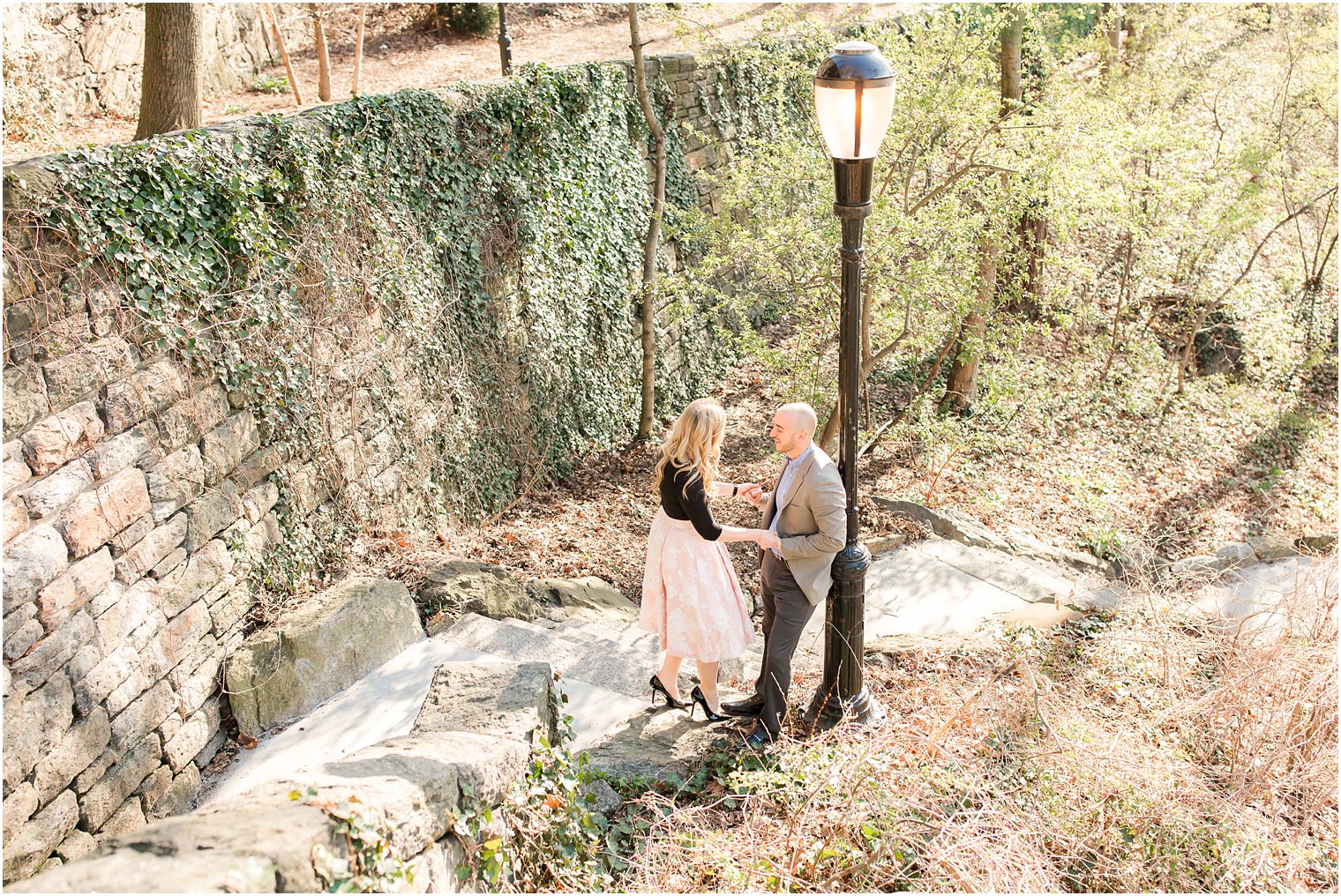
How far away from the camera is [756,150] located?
353 inches

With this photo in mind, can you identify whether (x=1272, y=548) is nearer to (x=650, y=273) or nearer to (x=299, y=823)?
(x=650, y=273)

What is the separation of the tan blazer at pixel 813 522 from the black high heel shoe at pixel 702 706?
31.3 inches

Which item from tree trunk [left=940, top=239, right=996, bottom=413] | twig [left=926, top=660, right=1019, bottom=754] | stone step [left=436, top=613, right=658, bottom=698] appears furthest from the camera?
tree trunk [left=940, top=239, right=996, bottom=413]

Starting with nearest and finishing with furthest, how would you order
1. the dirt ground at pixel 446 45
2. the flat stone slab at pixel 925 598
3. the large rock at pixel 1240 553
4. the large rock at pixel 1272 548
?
the flat stone slab at pixel 925 598, the large rock at pixel 1240 553, the large rock at pixel 1272 548, the dirt ground at pixel 446 45

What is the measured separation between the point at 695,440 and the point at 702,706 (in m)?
1.41

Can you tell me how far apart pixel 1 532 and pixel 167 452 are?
103cm

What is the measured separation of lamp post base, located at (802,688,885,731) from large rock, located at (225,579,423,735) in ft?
7.62

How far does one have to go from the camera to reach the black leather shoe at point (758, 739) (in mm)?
4488

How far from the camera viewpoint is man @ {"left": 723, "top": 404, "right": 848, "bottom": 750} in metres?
4.43

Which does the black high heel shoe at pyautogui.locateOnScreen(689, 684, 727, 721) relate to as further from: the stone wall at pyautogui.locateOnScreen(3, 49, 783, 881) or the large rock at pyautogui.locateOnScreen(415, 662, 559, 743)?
the stone wall at pyautogui.locateOnScreen(3, 49, 783, 881)

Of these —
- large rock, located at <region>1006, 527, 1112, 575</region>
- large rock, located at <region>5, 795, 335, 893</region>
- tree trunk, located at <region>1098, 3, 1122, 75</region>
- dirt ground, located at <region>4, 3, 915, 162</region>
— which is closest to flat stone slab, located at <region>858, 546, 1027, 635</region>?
large rock, located at <region>1006, 527, 1112, 575</region>

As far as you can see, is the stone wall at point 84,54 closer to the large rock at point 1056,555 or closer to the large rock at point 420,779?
the large rock at point 420,779

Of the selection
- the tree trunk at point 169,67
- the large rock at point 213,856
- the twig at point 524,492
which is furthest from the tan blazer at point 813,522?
the tree trunk at point 169,67

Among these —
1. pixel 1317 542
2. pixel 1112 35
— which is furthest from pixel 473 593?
pixel 1112 35
